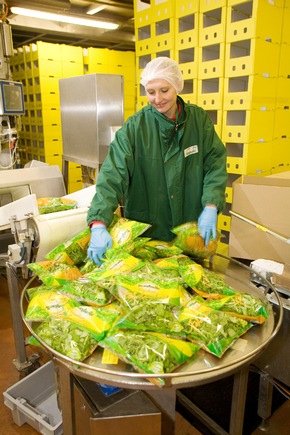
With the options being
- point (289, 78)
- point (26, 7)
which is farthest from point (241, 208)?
point (26, 7)

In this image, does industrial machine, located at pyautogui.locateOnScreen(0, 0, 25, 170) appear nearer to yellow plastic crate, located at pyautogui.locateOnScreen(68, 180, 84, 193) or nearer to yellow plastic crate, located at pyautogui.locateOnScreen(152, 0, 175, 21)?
yellow plastic crate, located at pyautogui.locateOnScreen(152, 0, 175, 21)

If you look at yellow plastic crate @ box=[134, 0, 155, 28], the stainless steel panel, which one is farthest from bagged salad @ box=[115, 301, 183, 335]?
yellow plastic crate @ box=[134, 0, 155, 28]

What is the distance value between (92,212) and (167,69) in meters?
0.73

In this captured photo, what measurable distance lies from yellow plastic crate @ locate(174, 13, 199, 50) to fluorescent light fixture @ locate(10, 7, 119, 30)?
7.50ft

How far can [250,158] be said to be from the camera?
2.81 m

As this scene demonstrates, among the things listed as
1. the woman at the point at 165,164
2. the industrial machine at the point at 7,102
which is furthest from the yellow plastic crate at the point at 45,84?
the woman at the point at 165,164

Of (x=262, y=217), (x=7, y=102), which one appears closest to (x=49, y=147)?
(x=7, y=102)

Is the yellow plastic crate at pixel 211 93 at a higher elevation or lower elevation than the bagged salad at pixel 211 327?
higher

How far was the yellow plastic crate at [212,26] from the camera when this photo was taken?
2.72 m

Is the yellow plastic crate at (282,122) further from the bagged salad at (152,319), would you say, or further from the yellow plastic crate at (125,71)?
the yellow plastic crate at (125,71)

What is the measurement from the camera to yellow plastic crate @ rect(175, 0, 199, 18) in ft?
9.47

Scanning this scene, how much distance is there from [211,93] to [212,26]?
0.49 meters

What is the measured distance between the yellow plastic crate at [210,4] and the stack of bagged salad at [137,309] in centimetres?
220

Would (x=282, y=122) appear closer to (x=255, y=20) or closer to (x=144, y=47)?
(x=255, y=20)
